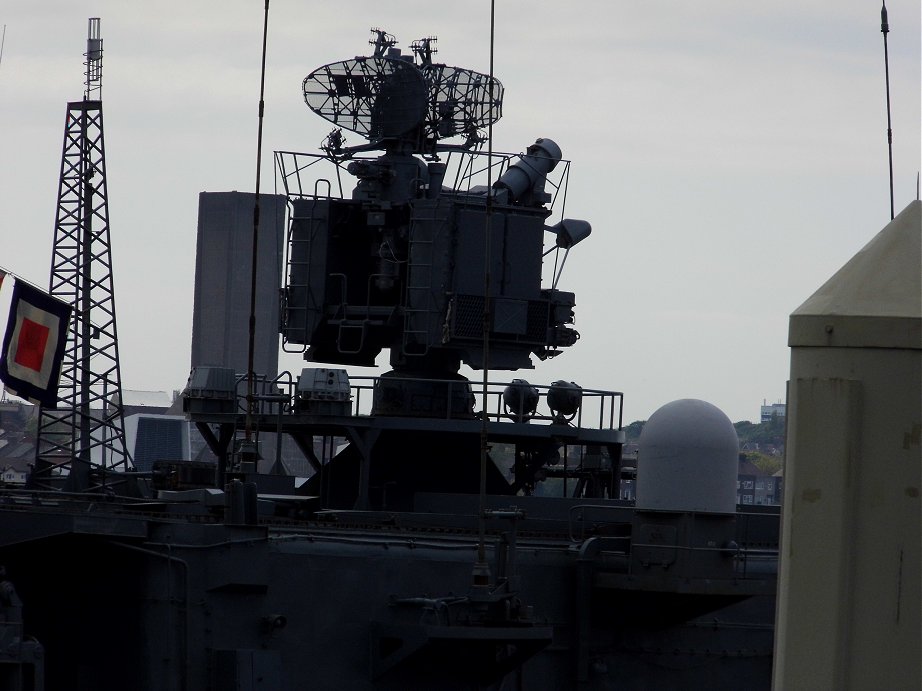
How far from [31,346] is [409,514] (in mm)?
7212

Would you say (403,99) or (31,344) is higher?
(403,99)

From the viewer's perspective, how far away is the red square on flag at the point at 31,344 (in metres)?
23.0

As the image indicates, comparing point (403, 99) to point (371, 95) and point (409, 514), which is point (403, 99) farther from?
point (409, 514)

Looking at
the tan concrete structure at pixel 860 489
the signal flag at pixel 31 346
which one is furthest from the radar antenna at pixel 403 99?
the tan concrete structure at pixel 860 489

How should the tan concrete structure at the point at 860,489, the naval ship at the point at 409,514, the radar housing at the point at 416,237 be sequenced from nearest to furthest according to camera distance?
the tan concrete structure at the point at 860,489 < the naval ship at the point at 409,514 < the radar housing at the point at 416,237

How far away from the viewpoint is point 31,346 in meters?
23.2

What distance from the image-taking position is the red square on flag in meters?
23.0

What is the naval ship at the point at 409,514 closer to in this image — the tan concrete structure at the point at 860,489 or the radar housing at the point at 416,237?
the radar housing at the point at 416,237

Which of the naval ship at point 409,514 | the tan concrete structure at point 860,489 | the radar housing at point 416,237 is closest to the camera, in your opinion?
the tan concrete structure at point 860,489

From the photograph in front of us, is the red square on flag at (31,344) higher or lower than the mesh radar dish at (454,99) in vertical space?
lower

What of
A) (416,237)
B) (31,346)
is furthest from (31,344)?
(416,237)

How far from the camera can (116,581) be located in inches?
663

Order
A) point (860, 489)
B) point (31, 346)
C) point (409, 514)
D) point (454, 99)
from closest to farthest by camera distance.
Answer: point (860, 489) → point (409, 514) → point (31, 346) → point (454, 99)

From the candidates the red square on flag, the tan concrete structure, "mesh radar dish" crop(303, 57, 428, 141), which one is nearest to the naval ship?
"mesh radar dish" crop(303, 57, 428, 141)
